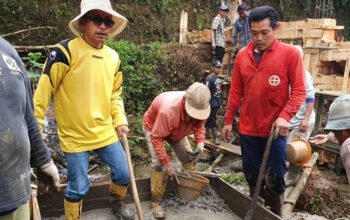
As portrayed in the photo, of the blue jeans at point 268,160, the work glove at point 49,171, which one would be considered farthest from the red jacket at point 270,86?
the work glove at point 49,171

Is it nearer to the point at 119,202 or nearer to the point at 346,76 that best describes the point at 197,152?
the point at 119,202

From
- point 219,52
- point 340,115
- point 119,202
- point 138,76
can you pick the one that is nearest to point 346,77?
point 219,52

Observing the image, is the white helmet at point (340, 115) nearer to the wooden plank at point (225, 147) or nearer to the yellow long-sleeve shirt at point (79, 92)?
the yellow long-sleeve shirt at point (79, 92)

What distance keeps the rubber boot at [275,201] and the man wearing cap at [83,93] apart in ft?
5.87

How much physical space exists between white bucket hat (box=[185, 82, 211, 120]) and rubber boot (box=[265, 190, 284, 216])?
129 centimetres

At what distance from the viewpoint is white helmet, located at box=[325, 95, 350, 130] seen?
6.98 ft

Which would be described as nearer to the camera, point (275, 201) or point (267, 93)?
point (267, 93)

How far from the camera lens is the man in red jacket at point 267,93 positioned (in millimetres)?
3102

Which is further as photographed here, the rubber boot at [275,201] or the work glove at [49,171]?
the rubber boot at [275,201]

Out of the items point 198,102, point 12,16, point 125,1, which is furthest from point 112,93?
point 125,1

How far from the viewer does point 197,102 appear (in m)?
3.26

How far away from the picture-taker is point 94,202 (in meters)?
3.71

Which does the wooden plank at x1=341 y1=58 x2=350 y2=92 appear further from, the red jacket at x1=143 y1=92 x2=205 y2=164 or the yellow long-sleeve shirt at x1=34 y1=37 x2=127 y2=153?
the yellow long-sleeve shirt at x1=34 y1=37 x2=127 y2=153

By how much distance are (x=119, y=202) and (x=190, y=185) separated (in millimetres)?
870
